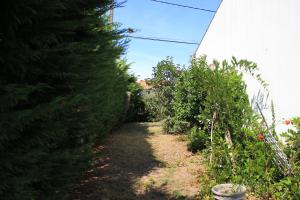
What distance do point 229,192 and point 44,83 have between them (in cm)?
358

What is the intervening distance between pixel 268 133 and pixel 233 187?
1.22 metres

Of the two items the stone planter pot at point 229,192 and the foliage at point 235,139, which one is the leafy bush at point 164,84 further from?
the stone planter pot at point 229,192

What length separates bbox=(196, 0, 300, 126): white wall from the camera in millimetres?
5500

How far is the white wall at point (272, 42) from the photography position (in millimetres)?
5500

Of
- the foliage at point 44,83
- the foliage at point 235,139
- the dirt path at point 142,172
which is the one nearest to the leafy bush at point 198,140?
the foliage at point 235,139

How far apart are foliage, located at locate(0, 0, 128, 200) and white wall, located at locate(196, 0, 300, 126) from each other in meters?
3.30

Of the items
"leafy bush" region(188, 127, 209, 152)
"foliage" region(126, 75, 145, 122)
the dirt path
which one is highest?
"foliage" region(126, 75, 145, 122)

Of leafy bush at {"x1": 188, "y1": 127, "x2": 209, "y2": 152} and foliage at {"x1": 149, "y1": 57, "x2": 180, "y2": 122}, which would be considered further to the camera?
foliage at {"x1": 149, "y1": 57, "x2": 180, "y2": 122}

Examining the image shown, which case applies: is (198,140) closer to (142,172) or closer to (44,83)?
(142,172)

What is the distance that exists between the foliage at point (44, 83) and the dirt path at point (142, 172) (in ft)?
4.64

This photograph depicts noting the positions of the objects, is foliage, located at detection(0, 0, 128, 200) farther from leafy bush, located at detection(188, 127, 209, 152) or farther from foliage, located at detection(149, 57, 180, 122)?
foliage, located at detection(149, 57, 180, 122)

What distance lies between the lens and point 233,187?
17.3ft

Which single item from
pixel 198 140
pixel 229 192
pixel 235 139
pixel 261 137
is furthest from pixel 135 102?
pixel 229 192

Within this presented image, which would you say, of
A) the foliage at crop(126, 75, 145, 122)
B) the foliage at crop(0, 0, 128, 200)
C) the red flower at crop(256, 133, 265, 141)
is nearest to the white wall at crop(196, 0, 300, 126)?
the red flower at crop(256, 133, 265, 141)
